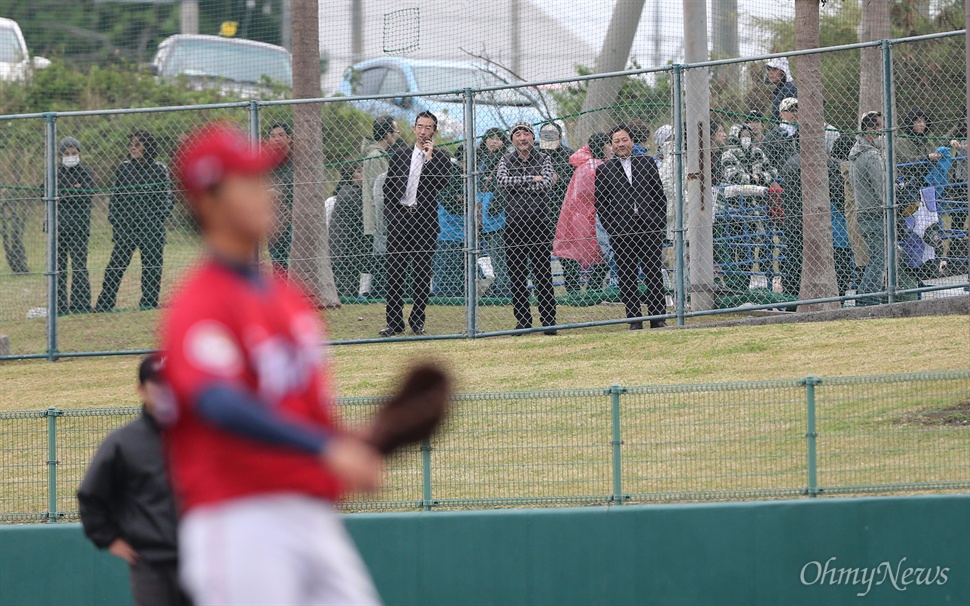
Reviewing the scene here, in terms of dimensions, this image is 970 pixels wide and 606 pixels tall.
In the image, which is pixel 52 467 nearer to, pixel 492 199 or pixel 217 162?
pixel 492 199

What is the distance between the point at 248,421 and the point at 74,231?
11250 mm

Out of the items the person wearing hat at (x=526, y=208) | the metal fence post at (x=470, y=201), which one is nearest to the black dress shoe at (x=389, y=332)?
the metal fence post at (x=470, y=201)

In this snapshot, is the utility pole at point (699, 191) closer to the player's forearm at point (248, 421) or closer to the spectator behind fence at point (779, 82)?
the spectator behind fence at point (779, 82)

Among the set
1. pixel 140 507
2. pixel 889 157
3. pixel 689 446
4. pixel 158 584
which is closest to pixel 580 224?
pixel 889 157

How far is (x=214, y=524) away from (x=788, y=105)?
34.6ft

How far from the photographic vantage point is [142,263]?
14086 mm

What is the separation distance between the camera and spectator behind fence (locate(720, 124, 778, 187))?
13180 millimetres

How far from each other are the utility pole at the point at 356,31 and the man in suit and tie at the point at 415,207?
20.9 ft

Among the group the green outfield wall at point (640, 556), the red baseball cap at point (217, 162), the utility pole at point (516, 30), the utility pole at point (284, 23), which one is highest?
the utility pole at point (284, 23)

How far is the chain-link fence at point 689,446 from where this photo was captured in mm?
8867

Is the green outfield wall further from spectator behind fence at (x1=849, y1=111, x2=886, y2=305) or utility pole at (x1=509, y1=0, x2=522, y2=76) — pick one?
utility pole at (x1=509, y1=0, x2=522, y2=76)

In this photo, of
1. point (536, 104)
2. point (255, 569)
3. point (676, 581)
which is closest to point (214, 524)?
point (255, 569)

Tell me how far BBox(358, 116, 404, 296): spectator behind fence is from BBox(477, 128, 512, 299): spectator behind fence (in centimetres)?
84

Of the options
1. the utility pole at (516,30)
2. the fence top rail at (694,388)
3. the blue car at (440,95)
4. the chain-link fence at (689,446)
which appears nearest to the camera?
the fence top rail at (694,388)
